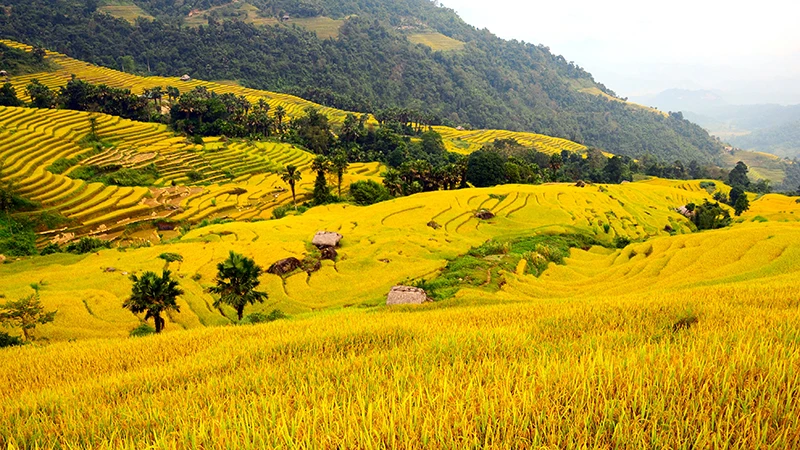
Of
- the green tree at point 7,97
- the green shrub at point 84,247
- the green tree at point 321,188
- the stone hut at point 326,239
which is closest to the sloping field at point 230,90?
the green tree at point 7,97

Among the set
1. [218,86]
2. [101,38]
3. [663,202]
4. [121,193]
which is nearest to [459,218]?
[663,202]

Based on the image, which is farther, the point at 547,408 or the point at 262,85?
the point at 262,85

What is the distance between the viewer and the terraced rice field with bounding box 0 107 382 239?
56562mm

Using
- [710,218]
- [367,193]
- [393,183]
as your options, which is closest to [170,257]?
[367,193]

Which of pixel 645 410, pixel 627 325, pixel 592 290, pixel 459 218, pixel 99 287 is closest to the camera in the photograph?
pixel 645 410

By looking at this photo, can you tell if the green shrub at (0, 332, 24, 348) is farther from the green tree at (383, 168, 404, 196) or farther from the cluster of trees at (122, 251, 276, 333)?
the green tree at (383, 168, 404, 196)

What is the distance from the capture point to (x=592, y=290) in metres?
24.1

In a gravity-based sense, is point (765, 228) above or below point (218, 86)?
below

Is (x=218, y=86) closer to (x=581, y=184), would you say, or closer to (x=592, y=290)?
(x=581, y=184)

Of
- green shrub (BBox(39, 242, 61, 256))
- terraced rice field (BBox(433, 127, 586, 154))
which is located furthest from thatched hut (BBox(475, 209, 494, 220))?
terraced rice field (BBox(433, 127, 586, 154))

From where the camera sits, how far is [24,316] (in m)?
23.2

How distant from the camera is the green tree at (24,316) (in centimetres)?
2289

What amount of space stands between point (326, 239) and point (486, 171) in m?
Result: 48.6

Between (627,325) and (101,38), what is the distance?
26922 cm
